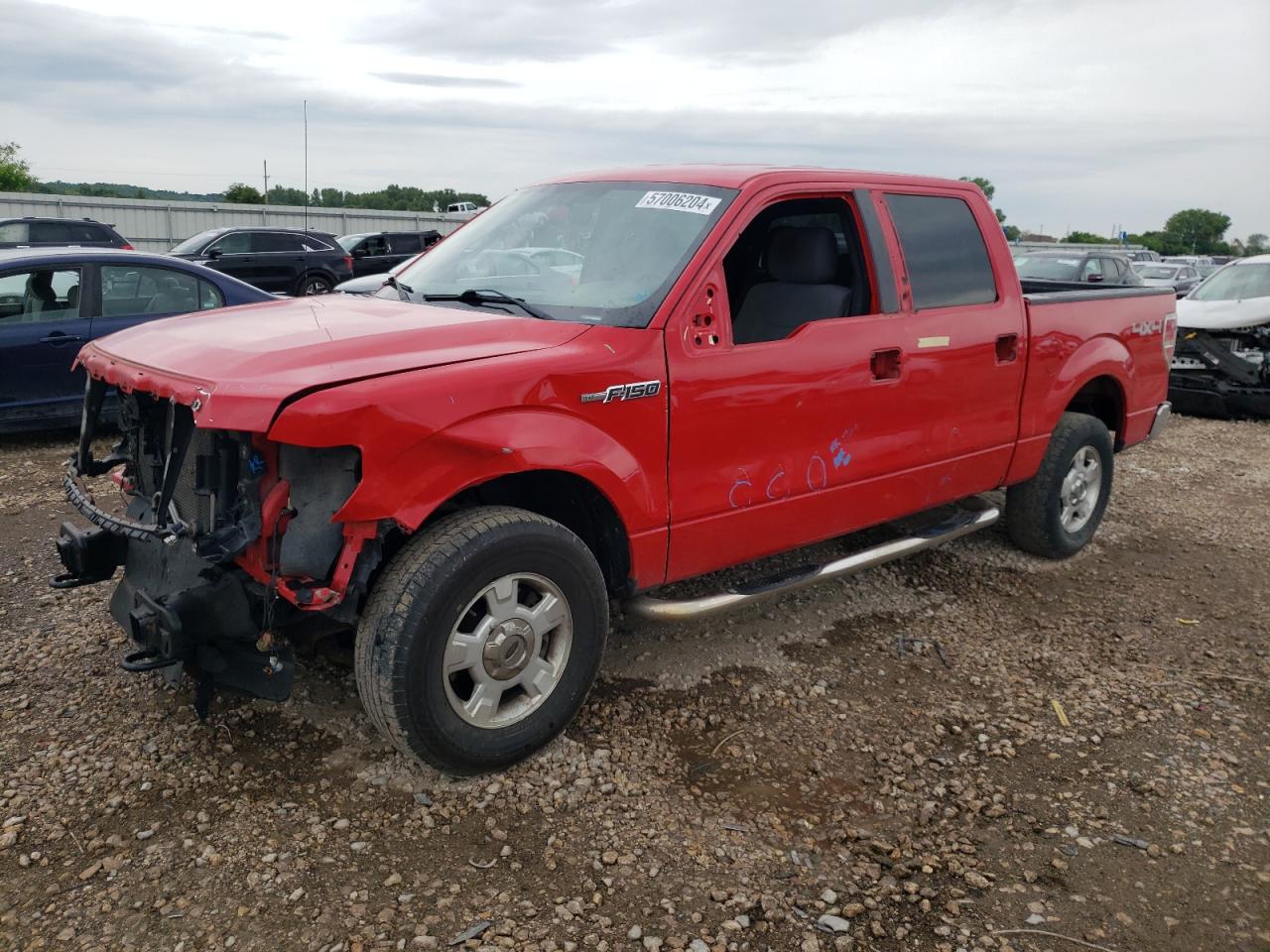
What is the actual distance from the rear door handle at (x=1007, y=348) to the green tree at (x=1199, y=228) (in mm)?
74183

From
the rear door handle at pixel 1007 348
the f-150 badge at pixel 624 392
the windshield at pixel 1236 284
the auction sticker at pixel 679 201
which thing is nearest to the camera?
the f-150 badge at pixel 624 392

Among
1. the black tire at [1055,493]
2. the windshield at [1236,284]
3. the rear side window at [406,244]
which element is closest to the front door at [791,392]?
the black tire at [1055,493]

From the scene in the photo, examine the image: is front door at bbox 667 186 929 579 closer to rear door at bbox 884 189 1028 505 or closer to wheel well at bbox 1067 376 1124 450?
rear door at bbox 884 189 1028 505

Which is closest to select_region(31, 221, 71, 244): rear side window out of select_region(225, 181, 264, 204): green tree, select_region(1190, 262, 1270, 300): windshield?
select_region(1190, 262, 1270, 300): windshield

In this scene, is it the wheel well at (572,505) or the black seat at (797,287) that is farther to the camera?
the black seat at (797,287)

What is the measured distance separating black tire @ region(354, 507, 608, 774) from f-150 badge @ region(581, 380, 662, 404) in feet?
1.42

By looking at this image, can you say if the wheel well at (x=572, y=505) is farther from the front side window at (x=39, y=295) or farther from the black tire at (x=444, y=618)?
the front side window at (x=39, y=295)

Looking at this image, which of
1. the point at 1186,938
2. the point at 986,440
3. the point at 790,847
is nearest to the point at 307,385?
the point at 790,847

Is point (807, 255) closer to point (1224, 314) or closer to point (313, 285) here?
point (1224, 314)

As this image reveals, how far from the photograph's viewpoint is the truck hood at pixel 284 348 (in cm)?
278

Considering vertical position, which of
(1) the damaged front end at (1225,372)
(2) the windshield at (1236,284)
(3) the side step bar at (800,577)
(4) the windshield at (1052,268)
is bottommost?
(3) the side step bar at (800,577)

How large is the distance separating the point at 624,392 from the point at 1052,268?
47.1ft

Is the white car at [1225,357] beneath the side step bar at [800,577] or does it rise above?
above

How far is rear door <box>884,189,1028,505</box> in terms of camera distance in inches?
174
